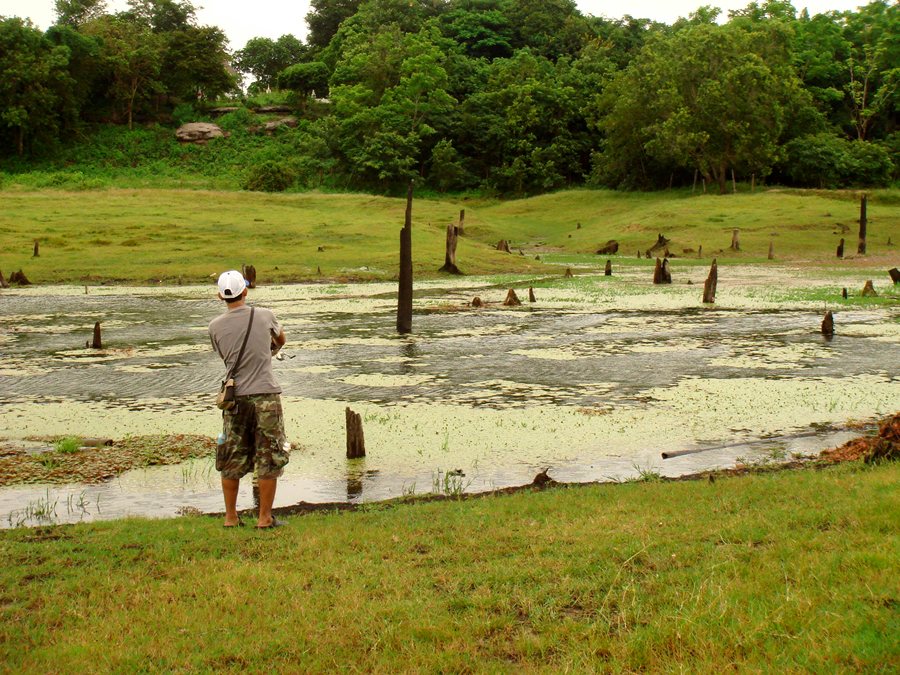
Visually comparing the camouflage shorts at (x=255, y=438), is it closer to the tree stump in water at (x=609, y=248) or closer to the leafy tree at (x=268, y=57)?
the tree stump in water at (x=609, y=248)

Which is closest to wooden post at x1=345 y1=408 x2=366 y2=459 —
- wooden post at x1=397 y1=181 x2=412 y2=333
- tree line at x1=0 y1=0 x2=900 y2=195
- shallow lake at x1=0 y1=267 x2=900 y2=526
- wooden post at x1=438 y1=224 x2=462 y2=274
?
shallow lake at x1=0 y1=267 x2=900 y2=526

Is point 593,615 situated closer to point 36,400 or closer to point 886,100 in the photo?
point 36,400

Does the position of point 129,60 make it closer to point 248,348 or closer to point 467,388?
point 467,388

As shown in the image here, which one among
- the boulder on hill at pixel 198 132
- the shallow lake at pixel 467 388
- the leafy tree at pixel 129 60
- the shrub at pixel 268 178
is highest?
the leafy tree at pixel 129 60

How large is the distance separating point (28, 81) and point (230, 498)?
8423 centimetres

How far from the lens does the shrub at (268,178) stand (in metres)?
75.6

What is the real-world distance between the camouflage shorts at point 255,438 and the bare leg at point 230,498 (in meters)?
0.05

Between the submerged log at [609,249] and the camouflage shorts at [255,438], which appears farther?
the submerged log at [609,249]

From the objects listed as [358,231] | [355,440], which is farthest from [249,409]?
[358,231]

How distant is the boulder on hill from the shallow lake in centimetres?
6314

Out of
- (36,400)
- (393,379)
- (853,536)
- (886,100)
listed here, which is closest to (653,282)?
(393,379)

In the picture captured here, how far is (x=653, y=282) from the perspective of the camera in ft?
130

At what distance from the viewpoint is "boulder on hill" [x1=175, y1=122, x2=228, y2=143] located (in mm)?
92750

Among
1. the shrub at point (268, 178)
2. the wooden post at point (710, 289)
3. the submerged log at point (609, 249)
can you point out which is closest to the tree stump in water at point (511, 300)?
the wooden post at point (710, 289)
